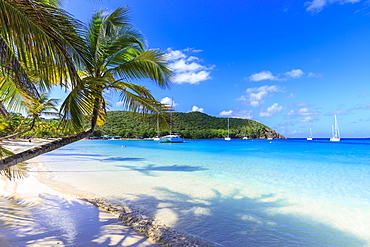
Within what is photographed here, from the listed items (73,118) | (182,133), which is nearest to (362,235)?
(73,118)

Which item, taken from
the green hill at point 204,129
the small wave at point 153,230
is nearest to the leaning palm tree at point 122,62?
the small wave at point 153,230

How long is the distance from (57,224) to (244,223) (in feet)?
11.5

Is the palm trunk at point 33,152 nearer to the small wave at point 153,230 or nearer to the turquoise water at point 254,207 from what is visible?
the small wave at point 153,230

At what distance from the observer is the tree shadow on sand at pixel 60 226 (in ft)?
9.90

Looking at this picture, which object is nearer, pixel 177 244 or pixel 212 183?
pixel 177 244

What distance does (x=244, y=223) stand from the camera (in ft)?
13.9

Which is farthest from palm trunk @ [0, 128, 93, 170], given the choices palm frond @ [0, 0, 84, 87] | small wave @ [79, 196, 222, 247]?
small wave @ [79, 196, 222, 247]

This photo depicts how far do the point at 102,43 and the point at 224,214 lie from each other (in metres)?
4.27

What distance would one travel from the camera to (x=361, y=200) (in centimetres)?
618

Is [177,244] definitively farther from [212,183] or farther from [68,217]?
[212,183]

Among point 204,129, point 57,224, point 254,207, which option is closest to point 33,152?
point 57,224

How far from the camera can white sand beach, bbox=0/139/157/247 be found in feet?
9.87

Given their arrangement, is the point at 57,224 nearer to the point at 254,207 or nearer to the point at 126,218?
the point at 126,218

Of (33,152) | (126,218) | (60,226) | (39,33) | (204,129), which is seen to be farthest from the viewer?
(204,129)
